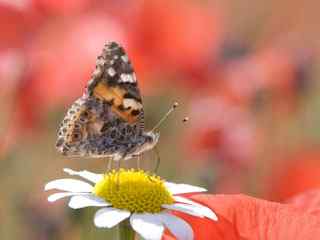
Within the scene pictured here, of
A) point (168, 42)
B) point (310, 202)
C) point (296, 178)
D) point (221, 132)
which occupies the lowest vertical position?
point (310, 202)

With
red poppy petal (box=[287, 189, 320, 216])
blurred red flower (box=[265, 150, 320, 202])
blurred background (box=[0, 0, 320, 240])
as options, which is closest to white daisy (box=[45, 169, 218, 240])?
red poppy petal (box=[287, 189, 320, 216])

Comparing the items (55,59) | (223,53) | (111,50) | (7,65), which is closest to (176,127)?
(223,53)

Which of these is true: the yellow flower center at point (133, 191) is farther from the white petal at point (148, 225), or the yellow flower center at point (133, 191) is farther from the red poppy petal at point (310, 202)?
the red poppy petal at point (310, 202)

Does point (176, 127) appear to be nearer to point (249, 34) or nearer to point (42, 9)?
point (249, 34)

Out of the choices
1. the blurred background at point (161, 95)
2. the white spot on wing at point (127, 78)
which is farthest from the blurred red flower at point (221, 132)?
the white spot on wing at point (127, 78)

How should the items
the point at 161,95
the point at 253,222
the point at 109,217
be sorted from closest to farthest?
the point at 109,217 → the point at 253,222 → the point at 161,95

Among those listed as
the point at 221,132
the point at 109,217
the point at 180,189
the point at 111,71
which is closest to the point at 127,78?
the point at 111,71

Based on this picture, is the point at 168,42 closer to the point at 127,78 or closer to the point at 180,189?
the point at 127,78
